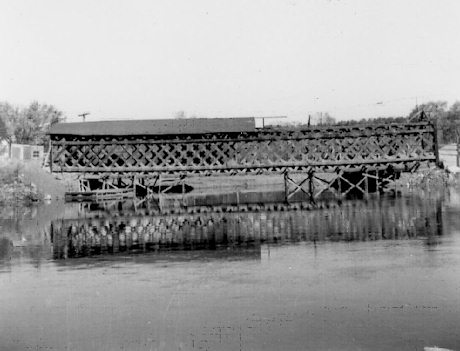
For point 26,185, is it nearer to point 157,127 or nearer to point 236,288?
point 157,127

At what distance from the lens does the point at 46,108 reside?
8000cm

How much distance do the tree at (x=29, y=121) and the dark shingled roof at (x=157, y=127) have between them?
132 feet

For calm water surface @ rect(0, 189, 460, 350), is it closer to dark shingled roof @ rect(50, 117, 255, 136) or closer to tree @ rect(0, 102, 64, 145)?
dark shingled roof @ rect(50, 117, 255, 136)

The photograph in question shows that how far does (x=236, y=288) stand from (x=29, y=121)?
73814 mm

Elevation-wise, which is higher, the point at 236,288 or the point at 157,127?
the point at 157,127

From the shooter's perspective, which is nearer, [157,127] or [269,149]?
[269,149]

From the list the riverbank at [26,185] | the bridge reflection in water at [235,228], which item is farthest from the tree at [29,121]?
the bridge reflection in water at [235,228]

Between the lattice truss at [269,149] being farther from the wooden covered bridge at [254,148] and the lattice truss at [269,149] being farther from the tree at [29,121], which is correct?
the tree at [29,121]

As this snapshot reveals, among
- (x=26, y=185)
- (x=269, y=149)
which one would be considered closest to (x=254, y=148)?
(x=269, y=149)

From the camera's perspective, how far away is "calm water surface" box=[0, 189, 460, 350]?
6250mm

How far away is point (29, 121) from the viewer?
75875 millimetres

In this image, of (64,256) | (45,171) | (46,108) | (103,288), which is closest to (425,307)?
(103,288)

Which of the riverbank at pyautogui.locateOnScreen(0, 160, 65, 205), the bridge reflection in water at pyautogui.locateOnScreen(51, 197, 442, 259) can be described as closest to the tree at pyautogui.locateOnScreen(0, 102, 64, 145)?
the riverbank at pyautogui.locateOnScreen(0, 160, 65, 205)

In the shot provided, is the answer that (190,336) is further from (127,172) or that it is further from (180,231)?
(127,172)
